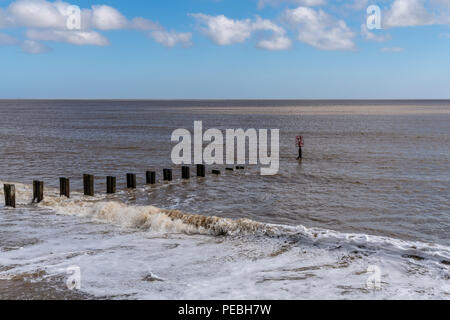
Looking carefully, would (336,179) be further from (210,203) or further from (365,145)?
(365,145)

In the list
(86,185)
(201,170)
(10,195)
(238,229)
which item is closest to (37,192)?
(10,195)

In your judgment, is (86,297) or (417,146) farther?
(417,146)

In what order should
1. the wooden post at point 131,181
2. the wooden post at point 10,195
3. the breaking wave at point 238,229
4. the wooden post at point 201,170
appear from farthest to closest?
the wooden post at point 201,170 → the wooden post at point 131,181 → the wooden post at point 10,195 → the breaking wave at point 238,229

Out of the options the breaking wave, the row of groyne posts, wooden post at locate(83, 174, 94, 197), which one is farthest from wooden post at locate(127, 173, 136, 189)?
the breaking wave

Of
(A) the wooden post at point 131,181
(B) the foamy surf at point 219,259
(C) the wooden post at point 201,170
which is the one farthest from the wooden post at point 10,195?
(C) the wooden post at point 201,170

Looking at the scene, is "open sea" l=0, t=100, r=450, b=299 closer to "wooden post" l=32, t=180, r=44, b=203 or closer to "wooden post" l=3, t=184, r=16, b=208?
"wooden post" l=32, t=180, r=44, b=203

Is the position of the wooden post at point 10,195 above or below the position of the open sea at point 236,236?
above

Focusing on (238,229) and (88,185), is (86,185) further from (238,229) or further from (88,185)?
(238,229)

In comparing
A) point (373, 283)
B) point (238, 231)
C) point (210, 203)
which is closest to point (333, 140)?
point (210, 203)

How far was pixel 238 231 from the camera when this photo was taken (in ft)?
40.4

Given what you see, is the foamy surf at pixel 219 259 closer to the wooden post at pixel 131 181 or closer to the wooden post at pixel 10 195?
the wooden post at pixel 10 195

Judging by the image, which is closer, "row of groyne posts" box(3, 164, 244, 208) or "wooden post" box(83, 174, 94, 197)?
"row of groyne posts" box(3, 164, 244, 208)

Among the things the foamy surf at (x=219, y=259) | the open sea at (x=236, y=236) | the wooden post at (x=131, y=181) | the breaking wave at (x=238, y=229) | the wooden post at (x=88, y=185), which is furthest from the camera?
the wooden post at (x=131, y=181)
